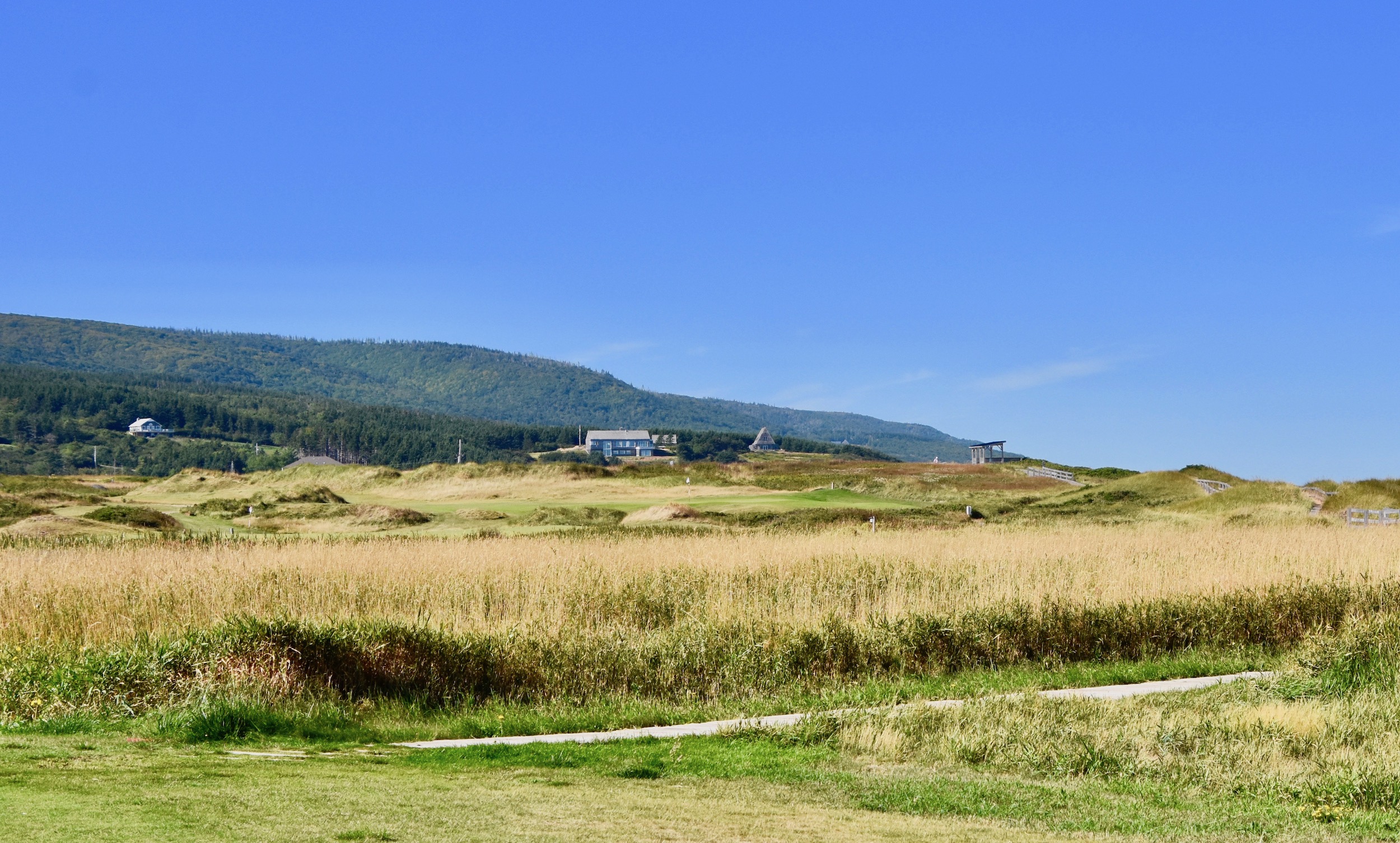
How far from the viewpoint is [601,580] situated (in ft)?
67.5

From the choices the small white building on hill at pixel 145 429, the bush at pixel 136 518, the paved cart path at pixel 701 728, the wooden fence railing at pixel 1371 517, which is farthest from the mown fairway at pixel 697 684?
the small white building on hill at pixel 145 429

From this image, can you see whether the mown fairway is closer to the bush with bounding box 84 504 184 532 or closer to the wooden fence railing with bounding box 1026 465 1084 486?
the bush with bounding box 84 504 184 532

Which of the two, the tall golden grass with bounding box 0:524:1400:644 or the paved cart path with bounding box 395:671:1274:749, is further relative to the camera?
the tall golden grass with bounding box 0:524:1400:644

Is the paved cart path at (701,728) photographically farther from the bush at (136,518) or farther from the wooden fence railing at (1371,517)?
the bush at (136,518)

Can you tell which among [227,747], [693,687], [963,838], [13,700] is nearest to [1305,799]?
[963,838]

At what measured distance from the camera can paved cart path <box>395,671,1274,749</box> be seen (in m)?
12.1

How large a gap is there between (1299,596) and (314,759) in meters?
17.7

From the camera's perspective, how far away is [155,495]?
246 ft

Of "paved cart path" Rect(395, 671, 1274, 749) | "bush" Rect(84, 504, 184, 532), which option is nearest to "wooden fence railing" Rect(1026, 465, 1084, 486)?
"bush" Rect(84, 504, 184, 532)

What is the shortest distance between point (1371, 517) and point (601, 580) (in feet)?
118

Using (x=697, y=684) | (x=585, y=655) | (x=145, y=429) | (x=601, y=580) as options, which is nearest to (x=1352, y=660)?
(x=697, y=684)

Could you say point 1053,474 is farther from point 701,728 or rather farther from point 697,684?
point 701,728

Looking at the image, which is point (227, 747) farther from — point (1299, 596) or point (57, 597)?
point (1299, 596)

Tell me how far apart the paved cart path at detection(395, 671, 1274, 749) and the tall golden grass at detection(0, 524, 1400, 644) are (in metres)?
3.53
